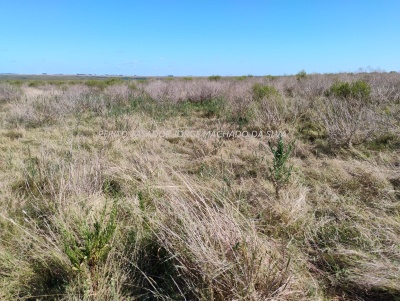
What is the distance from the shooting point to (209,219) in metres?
1.80

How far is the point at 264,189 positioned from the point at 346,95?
613 centimetres

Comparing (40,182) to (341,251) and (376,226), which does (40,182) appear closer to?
(341,251)

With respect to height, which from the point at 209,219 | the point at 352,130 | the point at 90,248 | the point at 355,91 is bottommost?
the point at 90,248

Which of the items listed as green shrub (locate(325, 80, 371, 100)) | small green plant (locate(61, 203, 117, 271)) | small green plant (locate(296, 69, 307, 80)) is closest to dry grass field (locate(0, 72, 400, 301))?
small green plant (locate(61, 203, 117, 271))

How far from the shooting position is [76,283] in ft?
5.20

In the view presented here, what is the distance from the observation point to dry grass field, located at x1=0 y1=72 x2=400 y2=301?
1562mm

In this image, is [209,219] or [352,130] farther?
[352,130]

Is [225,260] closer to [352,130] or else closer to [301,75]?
[352,130]

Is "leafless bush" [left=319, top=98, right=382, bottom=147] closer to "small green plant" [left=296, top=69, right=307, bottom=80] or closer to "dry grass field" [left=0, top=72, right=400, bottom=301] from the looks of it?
"dry grass field" [left=0, top=72, right=400, bottom=301]

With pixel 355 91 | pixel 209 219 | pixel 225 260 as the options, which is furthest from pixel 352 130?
pixel 225 260

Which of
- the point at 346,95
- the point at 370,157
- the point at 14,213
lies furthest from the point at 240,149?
the point at 346,95

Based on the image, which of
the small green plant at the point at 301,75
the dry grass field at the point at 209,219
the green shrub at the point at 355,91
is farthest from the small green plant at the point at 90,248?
the small green plant at the point at 301,75

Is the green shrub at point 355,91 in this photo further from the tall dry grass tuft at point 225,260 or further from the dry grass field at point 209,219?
the tall dry grass tuft at point 225,260

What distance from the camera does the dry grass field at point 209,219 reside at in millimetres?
1562
